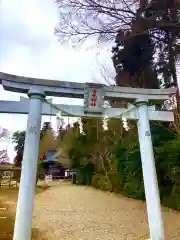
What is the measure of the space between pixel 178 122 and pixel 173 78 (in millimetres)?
2115

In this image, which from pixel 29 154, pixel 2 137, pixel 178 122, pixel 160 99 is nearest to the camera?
pixel 29 154

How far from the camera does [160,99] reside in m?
3.24

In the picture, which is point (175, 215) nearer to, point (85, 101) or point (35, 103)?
point (85, 101)

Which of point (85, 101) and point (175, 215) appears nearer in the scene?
point (85, 101)

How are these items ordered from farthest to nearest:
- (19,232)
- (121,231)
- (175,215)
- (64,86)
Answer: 1. (175,215)
2. (121,231)
3. (64,86)
4. (19,232)

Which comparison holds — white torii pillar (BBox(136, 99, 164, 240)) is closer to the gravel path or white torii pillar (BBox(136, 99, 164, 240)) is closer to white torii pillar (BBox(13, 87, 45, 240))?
white torii pillar (BBox(13, 87, 45, 240))

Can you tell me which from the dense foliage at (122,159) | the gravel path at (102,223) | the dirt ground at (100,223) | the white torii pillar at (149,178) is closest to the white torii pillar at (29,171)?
the white torii pillar at (149,178)

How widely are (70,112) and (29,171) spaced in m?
0.92

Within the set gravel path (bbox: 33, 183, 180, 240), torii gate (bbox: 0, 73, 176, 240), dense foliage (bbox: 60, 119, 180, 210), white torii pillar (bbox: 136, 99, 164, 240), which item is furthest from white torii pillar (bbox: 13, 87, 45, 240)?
gravel path (bbox: 33, 183, 180, 240)

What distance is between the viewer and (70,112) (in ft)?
9.61

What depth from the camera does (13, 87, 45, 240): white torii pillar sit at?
238 cm

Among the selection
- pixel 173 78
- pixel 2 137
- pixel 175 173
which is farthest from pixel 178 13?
pixel 2 137

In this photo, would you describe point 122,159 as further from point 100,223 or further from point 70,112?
point 70,112

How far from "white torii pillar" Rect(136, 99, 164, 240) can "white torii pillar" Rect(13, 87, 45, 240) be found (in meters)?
1.39
